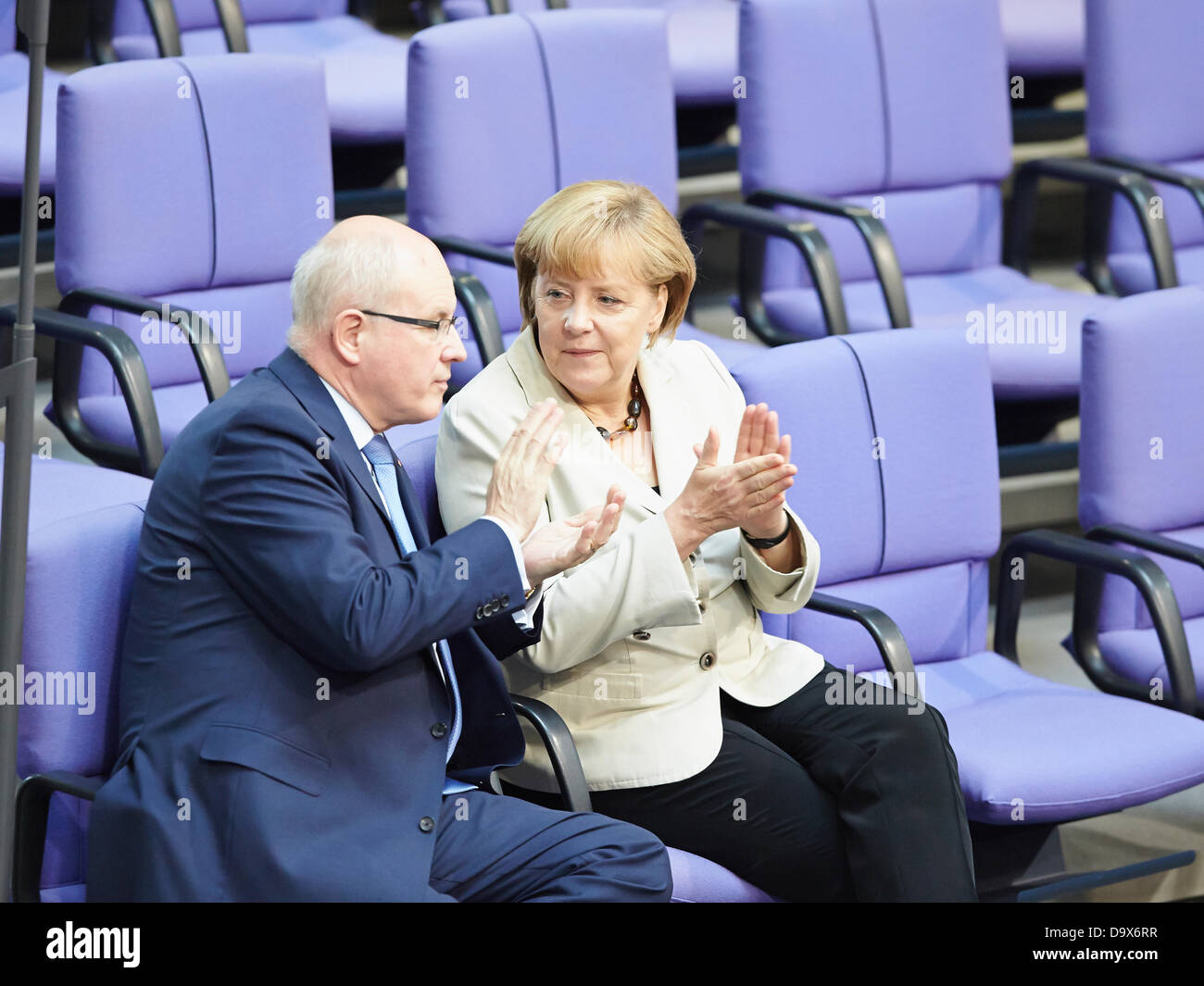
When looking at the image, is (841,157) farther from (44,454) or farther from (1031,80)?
(44,454)

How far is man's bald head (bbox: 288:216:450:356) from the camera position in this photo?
1.66 meters

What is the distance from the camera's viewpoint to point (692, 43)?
373 centimetres

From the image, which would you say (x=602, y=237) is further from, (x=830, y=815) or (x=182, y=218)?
(x=182, y=218)

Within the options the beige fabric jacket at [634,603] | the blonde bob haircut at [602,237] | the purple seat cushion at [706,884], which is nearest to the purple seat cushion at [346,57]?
the blonde bob haircut at [602,237]

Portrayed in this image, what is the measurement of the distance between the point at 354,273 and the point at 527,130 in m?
1.37

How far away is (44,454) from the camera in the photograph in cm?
267

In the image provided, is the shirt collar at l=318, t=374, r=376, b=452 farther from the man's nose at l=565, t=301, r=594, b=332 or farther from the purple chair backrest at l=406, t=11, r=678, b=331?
the purple chair backrest at l=406, t=11, r=678, b=331

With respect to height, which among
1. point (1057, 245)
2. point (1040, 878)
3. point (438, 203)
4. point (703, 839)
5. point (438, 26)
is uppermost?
point (438, 26)

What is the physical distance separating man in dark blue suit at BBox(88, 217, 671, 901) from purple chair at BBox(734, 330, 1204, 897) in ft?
1.91

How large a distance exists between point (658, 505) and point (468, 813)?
44 cm

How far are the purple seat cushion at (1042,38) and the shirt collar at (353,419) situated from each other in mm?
2685

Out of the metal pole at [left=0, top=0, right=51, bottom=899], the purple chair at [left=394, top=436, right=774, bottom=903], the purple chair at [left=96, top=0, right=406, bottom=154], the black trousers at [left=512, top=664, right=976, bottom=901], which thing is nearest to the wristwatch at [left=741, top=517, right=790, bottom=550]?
the black trousers at [left=512, top=664, right=976, bottom=901]

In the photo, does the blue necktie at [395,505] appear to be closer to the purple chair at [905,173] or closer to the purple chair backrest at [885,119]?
the purple chair at [905,173]
